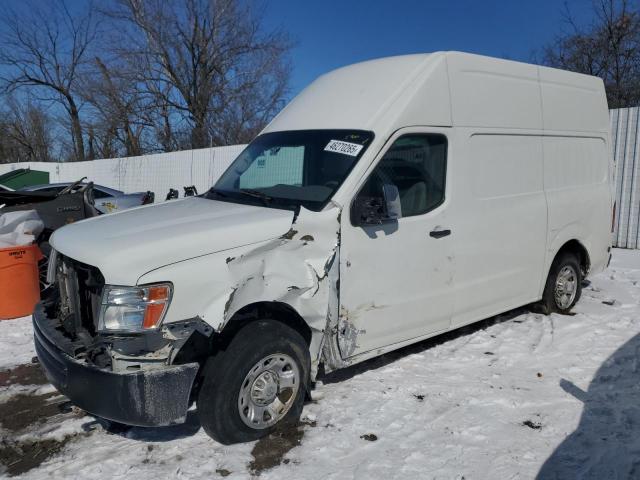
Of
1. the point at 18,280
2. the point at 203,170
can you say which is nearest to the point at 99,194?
the point at 203,170

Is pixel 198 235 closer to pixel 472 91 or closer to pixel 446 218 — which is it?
pixel 446 218

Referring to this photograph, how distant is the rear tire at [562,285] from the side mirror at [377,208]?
9.48 ft

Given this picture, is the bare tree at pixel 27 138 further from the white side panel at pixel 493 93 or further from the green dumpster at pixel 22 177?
the white side panel at pixel 493 93

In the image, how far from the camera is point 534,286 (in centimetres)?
540

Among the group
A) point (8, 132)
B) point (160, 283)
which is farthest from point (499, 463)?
point (8, 132)

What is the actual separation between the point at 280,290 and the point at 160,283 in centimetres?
76

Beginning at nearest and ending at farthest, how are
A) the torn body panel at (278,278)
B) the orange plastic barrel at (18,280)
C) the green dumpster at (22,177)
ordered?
the torn body panel at (278,278), the orange plastic barrel at (18,280), the green dumpster at (22,177)

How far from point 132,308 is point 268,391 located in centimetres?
108

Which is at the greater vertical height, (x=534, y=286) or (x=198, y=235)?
(x=198, y=235)

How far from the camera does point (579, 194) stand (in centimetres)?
570

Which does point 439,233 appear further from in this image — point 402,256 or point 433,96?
point 433,96

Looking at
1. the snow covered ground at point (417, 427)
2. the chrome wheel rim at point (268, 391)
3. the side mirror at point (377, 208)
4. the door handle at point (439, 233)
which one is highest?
the side mirror at point (377, 208)

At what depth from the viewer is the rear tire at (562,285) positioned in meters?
5.70

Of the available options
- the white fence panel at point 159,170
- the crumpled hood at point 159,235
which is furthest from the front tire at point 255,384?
the white fence panel at point 159,170
